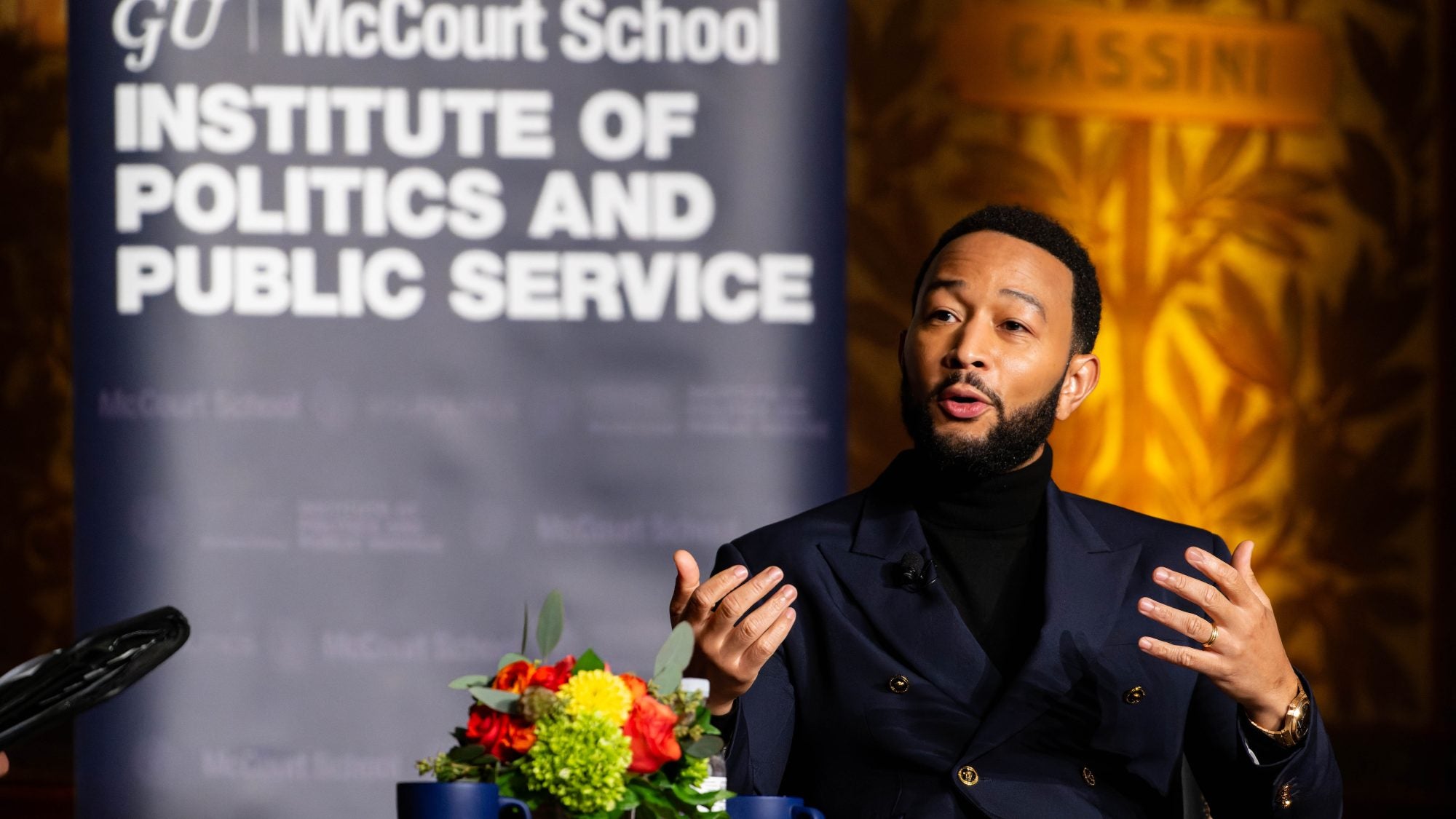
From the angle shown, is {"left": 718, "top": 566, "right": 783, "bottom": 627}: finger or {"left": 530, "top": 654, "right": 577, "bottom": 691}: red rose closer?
{"left": 530, "top": 654, "right": 577, "bottom": 691}: red rose

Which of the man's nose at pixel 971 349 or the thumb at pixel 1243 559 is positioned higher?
the man's nose at pixel 971 349

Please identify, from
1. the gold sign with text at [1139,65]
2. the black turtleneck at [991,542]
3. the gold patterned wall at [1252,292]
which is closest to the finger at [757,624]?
the black turtleneck at [991,542]

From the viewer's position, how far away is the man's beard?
1.93 m

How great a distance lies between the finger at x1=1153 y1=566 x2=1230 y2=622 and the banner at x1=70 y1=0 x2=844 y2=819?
1685mm

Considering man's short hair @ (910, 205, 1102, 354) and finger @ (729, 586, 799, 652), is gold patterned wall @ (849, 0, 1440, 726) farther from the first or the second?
finger @ (729, 586, 799, 652)

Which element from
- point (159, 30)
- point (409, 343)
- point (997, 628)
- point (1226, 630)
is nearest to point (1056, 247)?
point (997, 628)

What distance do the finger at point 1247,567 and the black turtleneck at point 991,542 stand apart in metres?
0.27

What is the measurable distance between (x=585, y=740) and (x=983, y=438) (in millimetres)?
844

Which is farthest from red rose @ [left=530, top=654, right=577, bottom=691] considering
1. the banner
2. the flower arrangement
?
the banner

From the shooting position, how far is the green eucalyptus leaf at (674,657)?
4.47ft

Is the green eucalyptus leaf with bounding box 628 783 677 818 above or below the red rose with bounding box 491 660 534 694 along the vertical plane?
below

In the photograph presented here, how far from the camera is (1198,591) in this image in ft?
5.27

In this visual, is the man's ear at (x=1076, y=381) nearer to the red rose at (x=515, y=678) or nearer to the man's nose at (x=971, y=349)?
the man's nose at (x=971, y=349)

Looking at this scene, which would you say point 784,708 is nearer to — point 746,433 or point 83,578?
point 746,433
